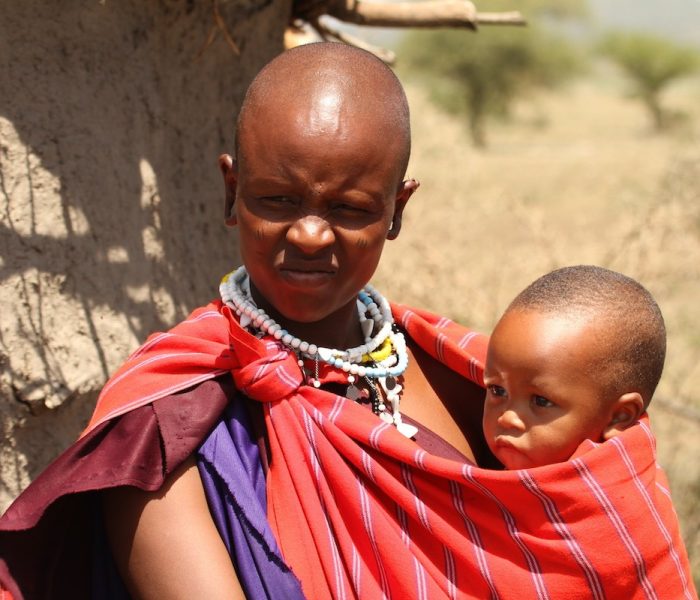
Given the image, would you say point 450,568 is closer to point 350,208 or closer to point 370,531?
point 370,531

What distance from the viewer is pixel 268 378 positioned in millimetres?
1604

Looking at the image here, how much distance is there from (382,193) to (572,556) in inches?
26.4

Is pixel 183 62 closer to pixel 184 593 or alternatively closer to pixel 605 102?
pixel 184 593

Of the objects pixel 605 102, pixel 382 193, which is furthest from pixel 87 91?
pixel 605 102

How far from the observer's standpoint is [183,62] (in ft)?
8.31

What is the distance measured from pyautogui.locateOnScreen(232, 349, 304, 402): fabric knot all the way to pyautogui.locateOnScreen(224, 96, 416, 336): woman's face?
95mm

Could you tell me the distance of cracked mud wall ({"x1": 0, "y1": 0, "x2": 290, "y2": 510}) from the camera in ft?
6.67

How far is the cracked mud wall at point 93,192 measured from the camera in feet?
6.67

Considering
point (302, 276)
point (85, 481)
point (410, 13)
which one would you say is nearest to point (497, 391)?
point (302, 276)

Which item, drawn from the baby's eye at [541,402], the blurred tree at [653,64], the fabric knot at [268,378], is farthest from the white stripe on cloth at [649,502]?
the blurred tree at [653,64]

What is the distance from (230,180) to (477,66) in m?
21.9

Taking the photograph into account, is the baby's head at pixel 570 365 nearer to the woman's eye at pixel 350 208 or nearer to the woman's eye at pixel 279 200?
the woman's eye at pixel 350 208

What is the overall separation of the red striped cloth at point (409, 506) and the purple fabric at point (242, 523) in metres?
0.05

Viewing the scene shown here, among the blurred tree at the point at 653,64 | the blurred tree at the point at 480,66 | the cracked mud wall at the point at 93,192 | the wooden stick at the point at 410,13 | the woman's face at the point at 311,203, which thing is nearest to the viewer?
the woman's face at the point at 311,203
